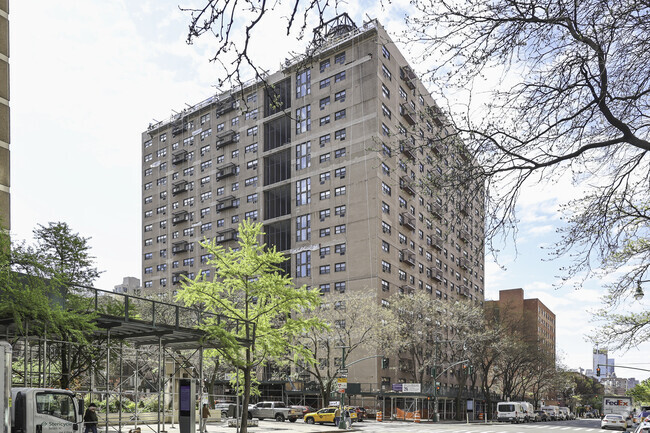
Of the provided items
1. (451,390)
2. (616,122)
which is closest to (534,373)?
(451,390)

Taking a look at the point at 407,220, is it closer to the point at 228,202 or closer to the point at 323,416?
the point at 228,202

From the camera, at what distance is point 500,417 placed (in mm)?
71500

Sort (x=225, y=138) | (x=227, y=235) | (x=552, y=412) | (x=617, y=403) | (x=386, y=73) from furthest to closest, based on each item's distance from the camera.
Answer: (x=225, y=138) → (x=552, y=412) → (x=227, y=235) → (x=386, y=73) → (x=617, y=403)

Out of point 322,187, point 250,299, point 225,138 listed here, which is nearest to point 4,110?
point 250,299

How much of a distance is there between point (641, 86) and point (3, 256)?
1834cm

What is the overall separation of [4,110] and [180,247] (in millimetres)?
68605

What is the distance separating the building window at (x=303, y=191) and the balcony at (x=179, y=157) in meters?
28.5

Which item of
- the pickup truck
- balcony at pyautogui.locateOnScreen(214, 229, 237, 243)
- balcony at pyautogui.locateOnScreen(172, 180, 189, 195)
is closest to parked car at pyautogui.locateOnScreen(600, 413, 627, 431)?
the pickup truck

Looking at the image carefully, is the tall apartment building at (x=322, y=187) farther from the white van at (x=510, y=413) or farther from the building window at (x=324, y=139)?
the white van at (x=510, y=413)

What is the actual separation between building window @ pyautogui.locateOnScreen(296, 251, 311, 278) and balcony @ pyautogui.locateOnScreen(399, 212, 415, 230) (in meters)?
13.3

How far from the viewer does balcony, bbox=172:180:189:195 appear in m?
102

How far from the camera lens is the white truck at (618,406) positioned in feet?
186

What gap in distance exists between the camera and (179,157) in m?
104

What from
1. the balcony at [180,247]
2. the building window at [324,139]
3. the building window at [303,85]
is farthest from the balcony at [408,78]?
the balcony at [180,247]
